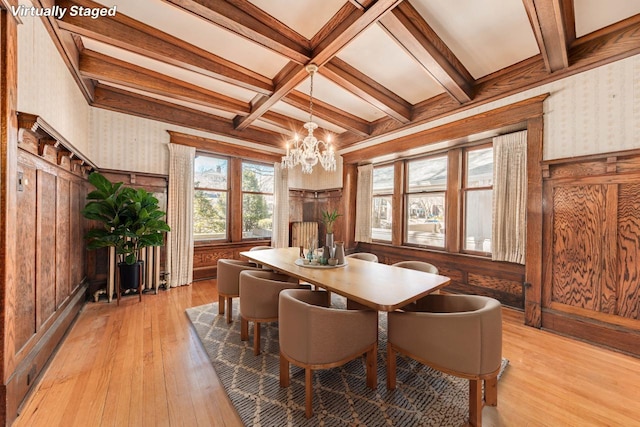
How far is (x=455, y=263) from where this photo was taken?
394 centimetres

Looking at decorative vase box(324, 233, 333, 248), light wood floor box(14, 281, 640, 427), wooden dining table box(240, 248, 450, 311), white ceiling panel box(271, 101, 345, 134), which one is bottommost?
light wood floor box(14, 281, 640, 427)

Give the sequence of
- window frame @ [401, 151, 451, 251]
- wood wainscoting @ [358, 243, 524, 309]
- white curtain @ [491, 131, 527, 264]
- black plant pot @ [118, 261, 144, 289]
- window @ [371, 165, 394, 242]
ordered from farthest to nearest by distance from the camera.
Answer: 1. window @ [371, 165, 394, 242]
2. window frame @ [401, 151, 451, 251]
3. black plant pot @ [118, 261, 144, 289]
4. wood wainscoting @ [358, 243, 524, 309]
5. white curtain @ [491, 131, 527, 264]

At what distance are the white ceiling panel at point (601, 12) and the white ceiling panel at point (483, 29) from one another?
1.08ft

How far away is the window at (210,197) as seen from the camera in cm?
473

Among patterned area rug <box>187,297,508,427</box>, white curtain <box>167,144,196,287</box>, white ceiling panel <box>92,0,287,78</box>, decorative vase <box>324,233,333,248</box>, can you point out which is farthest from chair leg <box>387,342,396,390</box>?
white curtain <box>167,144,196,287</box>

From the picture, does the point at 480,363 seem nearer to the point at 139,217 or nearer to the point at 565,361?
the point at 565,361

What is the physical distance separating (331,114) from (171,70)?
7.72ft

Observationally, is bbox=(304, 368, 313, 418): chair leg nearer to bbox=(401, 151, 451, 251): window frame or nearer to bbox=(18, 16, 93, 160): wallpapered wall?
bbox=(18, 16, 93, 160): wallpapered wall

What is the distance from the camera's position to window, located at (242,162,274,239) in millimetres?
5344

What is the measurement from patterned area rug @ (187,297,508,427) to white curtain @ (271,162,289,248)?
330 cm

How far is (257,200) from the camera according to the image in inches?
218

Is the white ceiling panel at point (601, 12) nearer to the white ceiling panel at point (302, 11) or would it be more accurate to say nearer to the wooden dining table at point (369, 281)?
the white ceiling panel at point (302, 11)

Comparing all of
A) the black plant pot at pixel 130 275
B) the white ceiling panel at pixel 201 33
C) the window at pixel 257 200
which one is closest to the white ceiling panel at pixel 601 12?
the white ceiling panel at pixel 201 33

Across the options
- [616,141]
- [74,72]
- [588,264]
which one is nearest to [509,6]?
[616,141]
